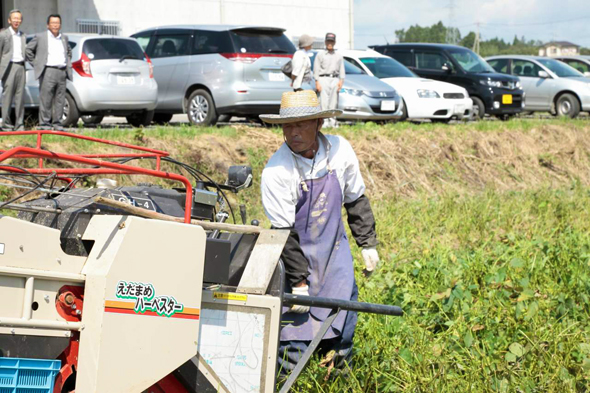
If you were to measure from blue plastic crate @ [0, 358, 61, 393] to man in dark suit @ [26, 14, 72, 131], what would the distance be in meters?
8.13

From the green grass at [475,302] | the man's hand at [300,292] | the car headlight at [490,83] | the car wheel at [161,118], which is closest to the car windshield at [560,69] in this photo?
the car headlight at [490,83]

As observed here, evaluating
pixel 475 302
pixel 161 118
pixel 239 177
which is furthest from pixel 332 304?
pixel 161 118

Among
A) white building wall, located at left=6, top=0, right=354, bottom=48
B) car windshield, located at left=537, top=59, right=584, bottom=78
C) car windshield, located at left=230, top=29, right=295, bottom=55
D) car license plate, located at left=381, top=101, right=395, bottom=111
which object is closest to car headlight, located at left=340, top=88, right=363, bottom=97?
car license plate, located at left=381, top=101, right=395, bottom=111

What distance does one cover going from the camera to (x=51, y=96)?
445 inches

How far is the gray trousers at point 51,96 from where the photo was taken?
11195 mm

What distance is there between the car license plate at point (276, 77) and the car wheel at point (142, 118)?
1.98m

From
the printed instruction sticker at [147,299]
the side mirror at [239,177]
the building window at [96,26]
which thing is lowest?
the printed instruction sticker at [147,299]

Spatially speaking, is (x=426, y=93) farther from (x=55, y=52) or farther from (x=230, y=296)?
(x=230, y=296)

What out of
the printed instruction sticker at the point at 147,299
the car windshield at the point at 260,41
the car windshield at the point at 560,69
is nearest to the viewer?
the printed instruction sticker at the point at 147,299

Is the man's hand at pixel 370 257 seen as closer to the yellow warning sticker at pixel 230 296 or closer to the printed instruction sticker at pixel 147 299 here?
the yellow warning sticker at pixel 230 296

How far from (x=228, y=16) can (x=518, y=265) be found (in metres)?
22.1

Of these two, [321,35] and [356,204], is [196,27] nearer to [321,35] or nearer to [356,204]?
[356,204]

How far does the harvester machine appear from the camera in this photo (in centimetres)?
333

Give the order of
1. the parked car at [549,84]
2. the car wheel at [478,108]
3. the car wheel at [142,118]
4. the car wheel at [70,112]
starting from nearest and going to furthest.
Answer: the car wheel at [70,112] → the car wheel at [142,118] → the car wheel at [478,108] → the parked car at [549,84]
